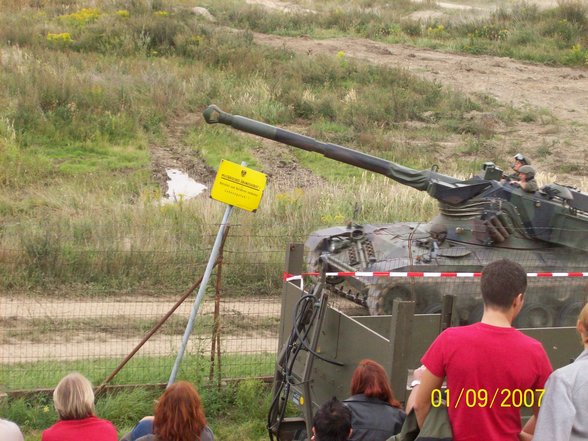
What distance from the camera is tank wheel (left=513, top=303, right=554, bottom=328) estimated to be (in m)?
11.5

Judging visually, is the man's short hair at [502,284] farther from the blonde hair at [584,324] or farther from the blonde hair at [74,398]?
the blonde hair at [74,398]

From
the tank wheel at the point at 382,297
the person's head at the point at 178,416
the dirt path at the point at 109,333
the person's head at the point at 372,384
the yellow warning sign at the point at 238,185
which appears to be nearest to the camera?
the person's head at the point at 178,416

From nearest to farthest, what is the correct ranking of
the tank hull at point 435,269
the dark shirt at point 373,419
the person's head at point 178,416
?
the person's head at point 178,416
the dark shirt at point 373,419
the tank hull at point 435,269

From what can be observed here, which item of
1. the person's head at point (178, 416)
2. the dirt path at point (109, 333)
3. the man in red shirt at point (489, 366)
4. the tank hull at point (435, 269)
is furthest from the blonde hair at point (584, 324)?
the tank hull at point (435, 269)

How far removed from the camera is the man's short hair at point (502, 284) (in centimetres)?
487

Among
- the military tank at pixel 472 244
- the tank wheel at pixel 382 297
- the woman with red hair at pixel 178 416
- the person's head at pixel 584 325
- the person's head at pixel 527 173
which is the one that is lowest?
the tank wheel at pixel 382 297

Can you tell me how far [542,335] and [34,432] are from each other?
4.18 metres

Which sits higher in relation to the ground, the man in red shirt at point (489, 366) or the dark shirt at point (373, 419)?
the man in red shirt at point (489, 366)

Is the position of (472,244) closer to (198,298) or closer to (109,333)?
(198,298)

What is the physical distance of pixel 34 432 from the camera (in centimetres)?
837

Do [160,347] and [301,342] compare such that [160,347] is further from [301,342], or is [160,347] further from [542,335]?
[542,335]

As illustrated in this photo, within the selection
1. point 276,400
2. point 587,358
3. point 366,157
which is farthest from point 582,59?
point 587,358

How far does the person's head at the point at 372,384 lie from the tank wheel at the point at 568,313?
6086 millimetres
